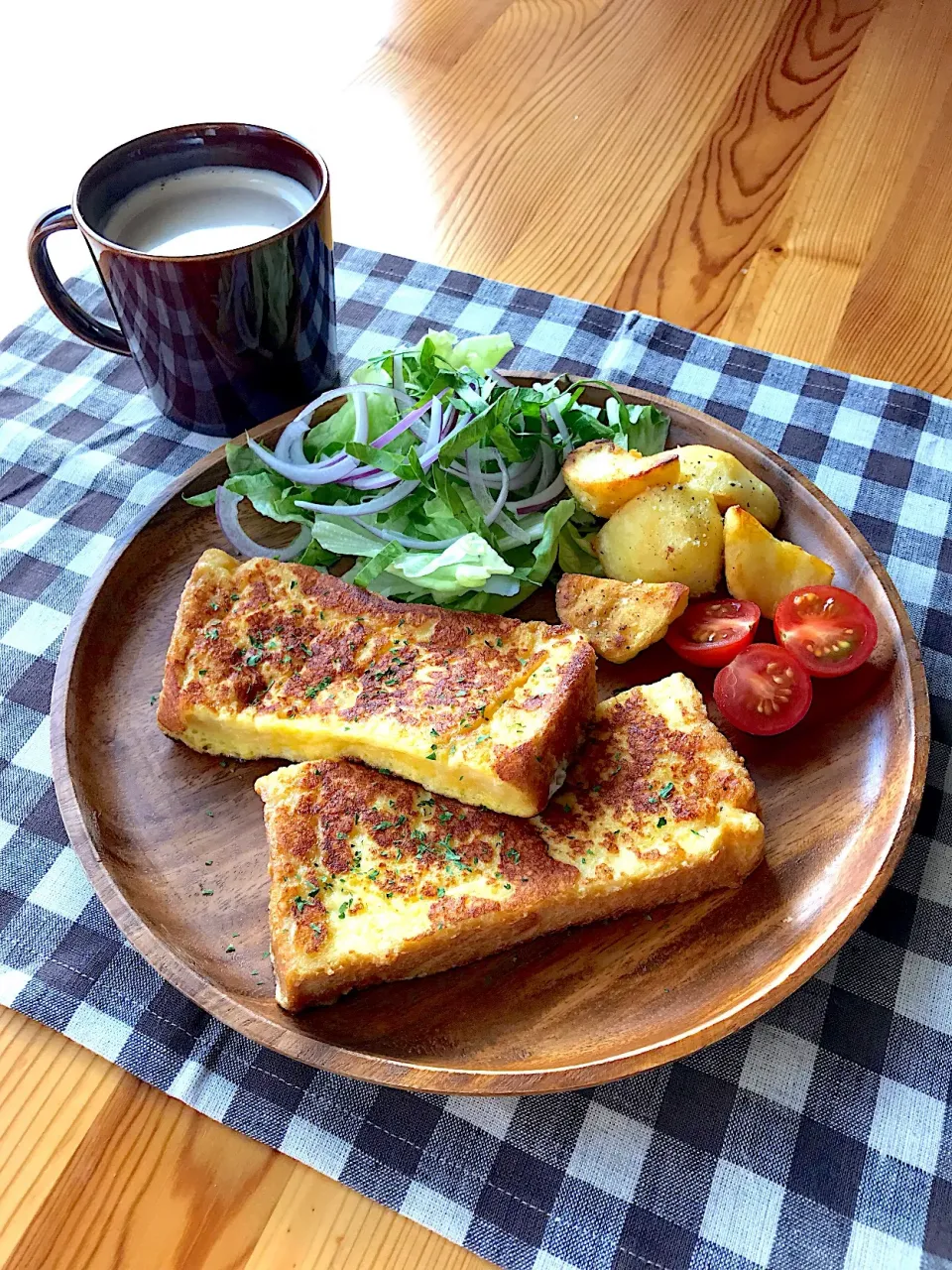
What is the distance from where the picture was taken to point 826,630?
230 centimetres

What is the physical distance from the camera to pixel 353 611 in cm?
243

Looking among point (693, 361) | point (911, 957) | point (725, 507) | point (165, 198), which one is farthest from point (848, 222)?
point (911, 957)

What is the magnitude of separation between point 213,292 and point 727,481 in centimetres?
135

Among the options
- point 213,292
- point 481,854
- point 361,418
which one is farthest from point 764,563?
point 213,292

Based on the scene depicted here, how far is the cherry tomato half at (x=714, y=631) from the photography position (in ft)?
7.81

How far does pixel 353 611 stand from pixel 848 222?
2489 millimetres

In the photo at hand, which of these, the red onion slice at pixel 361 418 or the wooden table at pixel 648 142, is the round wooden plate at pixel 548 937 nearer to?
the red onion slice at pixel 361 418

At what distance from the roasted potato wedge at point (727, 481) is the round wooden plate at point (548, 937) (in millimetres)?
97

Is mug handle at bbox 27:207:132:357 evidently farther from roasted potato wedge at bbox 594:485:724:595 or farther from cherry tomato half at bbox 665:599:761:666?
cherry tomato half at bbox 665:599:761:666

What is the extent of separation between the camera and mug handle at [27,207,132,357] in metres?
2.71

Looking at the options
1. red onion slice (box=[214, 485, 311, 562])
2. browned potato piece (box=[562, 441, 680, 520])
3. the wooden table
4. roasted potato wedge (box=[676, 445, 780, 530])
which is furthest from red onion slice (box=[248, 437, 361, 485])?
the wooden table

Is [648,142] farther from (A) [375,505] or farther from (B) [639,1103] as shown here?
(B) [639,1103]

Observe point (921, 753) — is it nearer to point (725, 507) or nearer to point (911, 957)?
point (911, 957)

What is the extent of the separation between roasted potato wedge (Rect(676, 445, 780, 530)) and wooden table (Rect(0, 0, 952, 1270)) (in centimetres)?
95
